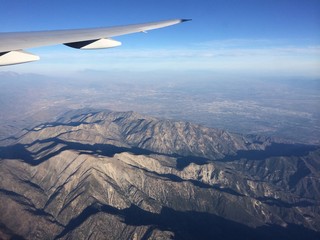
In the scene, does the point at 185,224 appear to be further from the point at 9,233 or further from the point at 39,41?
the point at 39,41

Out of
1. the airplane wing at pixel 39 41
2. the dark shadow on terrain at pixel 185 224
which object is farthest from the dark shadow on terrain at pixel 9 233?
the airplane wing at pixel 39 41

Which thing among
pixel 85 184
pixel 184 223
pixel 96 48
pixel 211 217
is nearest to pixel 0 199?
pixel 85 184

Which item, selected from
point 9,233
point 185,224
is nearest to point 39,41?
point 9,233

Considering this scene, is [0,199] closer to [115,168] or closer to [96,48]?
[115,168]

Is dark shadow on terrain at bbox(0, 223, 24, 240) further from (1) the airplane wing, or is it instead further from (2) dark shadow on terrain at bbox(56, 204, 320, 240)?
(1) the airplane wing

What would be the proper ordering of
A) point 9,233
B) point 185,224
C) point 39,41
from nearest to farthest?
point 39,41
point 9,233
point 185,224

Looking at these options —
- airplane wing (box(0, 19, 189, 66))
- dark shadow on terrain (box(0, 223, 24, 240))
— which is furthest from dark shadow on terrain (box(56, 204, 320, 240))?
airplane wing (box(0, 19, 189, 66))

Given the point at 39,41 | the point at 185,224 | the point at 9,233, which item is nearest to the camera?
the point at 39,41

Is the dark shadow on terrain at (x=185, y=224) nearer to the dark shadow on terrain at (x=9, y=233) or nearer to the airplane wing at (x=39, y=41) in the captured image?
the dark shadow on terrain at (x=9, y=233)
